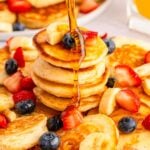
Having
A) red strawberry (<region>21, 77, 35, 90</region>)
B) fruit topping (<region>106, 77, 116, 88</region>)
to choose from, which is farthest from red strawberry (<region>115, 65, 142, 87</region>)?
red strawberry (<region>21, 77, 35, 90</region>)

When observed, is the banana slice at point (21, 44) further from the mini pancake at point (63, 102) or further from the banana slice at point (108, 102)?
the banana slice at point (108, 102)

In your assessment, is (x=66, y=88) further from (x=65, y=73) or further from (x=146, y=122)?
(x=146, y=122)

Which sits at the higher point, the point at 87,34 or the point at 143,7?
the point at 87,34

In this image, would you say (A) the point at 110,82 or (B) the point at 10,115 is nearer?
(B) the point at 10,115

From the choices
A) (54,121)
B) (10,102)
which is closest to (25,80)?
(10,102)

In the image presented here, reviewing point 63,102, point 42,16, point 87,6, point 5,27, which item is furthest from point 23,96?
point 87,6

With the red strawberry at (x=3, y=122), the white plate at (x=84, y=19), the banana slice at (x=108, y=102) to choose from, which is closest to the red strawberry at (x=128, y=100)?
the banana slice at (x=108, y=102)

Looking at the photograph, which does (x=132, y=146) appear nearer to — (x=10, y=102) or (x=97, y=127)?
(x=97, y=127)
